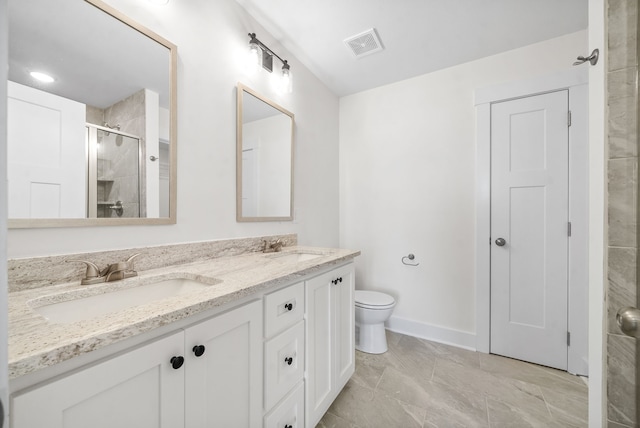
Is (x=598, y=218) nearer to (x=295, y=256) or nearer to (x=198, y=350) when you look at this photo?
(x=198, y=350)

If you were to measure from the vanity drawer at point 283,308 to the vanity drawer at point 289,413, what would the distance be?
31cm

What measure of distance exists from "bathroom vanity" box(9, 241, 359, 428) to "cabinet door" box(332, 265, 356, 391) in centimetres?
3

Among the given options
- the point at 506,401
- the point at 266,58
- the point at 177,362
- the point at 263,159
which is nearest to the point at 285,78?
the point at 266,58

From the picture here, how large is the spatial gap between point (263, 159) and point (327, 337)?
1.20 metres

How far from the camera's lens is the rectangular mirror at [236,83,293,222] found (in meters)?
1.55

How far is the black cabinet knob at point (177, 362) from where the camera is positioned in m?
0.63

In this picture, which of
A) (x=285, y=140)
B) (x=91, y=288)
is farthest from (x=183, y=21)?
(x=91, y=288)

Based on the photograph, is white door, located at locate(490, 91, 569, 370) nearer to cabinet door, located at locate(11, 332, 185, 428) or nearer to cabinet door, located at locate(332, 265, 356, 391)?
cabinet door, located at locate(332, 265, 356, 391)

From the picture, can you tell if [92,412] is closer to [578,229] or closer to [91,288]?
[91,288]

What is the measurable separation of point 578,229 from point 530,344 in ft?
3.03

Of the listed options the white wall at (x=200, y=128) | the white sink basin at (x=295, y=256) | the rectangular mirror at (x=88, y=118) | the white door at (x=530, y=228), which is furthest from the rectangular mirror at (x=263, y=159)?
the white door at (x=530, y=228)

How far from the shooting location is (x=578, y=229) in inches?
68.1

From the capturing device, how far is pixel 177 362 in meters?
0.64

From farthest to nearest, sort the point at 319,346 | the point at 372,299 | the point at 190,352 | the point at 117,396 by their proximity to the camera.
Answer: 1. the point at 372,299
2. the point at 319,346
3. the point at 190,352
4. the point at 117,396
